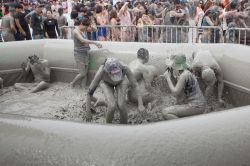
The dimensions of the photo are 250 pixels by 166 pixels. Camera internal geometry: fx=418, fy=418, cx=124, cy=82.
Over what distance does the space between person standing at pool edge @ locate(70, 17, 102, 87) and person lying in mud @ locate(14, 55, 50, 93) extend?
60 centimetres

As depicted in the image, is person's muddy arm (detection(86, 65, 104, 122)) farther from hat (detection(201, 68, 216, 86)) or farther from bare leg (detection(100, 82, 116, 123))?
hat (detection(201, 68, 216, 86))

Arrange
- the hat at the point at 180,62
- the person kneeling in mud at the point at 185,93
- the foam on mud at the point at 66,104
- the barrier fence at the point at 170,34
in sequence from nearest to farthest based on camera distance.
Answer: the person kneeling in mud at the point at 185,93, the hat at the point at 180,62, the foam on mud at the point at 66,104, the barrier fence at the point at 170,34

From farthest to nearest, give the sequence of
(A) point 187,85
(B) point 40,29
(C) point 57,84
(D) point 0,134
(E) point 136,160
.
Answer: (B) point 40,29 → (C) point 57,84 → (A) point 187,85 → (D) point 0,134 → (E) point 136,160

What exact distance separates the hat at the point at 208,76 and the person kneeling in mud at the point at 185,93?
2.24 ft

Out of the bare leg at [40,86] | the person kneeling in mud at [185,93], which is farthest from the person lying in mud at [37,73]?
the person kneeling in mud at [185,93]

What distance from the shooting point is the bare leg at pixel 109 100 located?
17.7 ft

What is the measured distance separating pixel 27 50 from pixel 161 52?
2.92m

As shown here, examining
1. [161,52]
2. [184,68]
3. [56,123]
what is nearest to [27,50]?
[161,52]

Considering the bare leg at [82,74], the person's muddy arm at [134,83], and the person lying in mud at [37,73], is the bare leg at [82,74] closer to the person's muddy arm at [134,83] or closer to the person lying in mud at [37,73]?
the person lying in mud at [37,73]

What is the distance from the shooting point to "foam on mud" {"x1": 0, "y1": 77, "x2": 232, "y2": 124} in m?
6.11

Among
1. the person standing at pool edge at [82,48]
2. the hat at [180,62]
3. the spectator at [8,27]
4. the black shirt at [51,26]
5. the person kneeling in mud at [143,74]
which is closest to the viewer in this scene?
the hat at [180,62]

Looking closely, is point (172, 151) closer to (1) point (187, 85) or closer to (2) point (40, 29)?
(1) point (187, 85)

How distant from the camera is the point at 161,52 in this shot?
22.7 ft

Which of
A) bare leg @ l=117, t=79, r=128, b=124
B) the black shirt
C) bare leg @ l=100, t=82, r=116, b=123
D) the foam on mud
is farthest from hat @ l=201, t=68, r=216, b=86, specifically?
the black shirt
